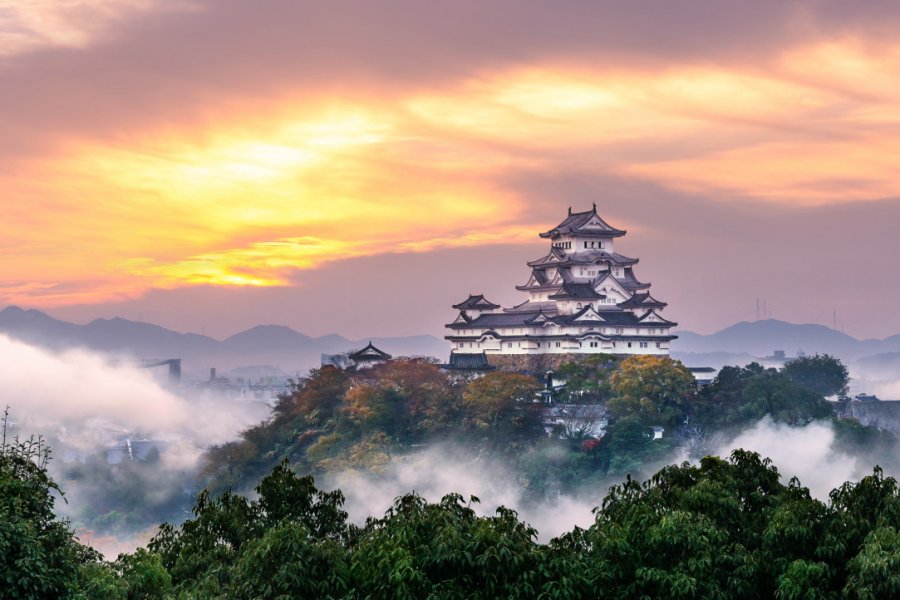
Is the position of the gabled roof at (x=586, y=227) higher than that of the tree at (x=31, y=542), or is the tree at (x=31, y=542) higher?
the gabled roof at (x=586, y=227)

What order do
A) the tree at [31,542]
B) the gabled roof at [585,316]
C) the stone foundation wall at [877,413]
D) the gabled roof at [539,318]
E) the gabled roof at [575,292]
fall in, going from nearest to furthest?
the tree at [31,542] → the gabled roof at [585,316] → the gabled roof at [539,318] → the stone foundation wall at [877,413] → the gabled roof at [575,292]

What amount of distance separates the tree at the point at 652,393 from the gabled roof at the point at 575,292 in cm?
928

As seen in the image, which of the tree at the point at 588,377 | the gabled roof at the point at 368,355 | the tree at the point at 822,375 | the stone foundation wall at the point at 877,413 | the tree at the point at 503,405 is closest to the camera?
Result: the tree at the point at 503,405

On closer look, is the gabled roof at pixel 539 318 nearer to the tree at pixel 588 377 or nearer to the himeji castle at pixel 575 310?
the himeji castle at pixel 575 310

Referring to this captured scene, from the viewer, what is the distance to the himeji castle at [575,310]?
76875mm

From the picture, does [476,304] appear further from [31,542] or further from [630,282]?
[31,542]

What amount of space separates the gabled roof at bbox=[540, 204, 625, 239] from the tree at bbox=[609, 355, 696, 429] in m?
16.0

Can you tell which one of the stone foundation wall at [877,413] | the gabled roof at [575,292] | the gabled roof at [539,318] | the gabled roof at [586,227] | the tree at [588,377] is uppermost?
the gabled roof at [586,227]

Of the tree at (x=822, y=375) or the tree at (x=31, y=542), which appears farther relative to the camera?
the tree at (x=822, y=375)

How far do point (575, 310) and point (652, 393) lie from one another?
36.0 feet

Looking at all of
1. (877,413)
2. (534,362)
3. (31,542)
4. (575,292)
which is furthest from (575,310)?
(31,542)

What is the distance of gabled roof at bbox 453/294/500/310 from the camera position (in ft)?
268

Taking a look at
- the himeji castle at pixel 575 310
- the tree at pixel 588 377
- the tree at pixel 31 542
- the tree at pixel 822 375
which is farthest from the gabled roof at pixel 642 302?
the tree at pixel 31 542

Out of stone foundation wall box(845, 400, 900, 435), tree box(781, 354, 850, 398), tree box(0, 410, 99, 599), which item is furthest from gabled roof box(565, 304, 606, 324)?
tree box(0, 410, 99, 599)
